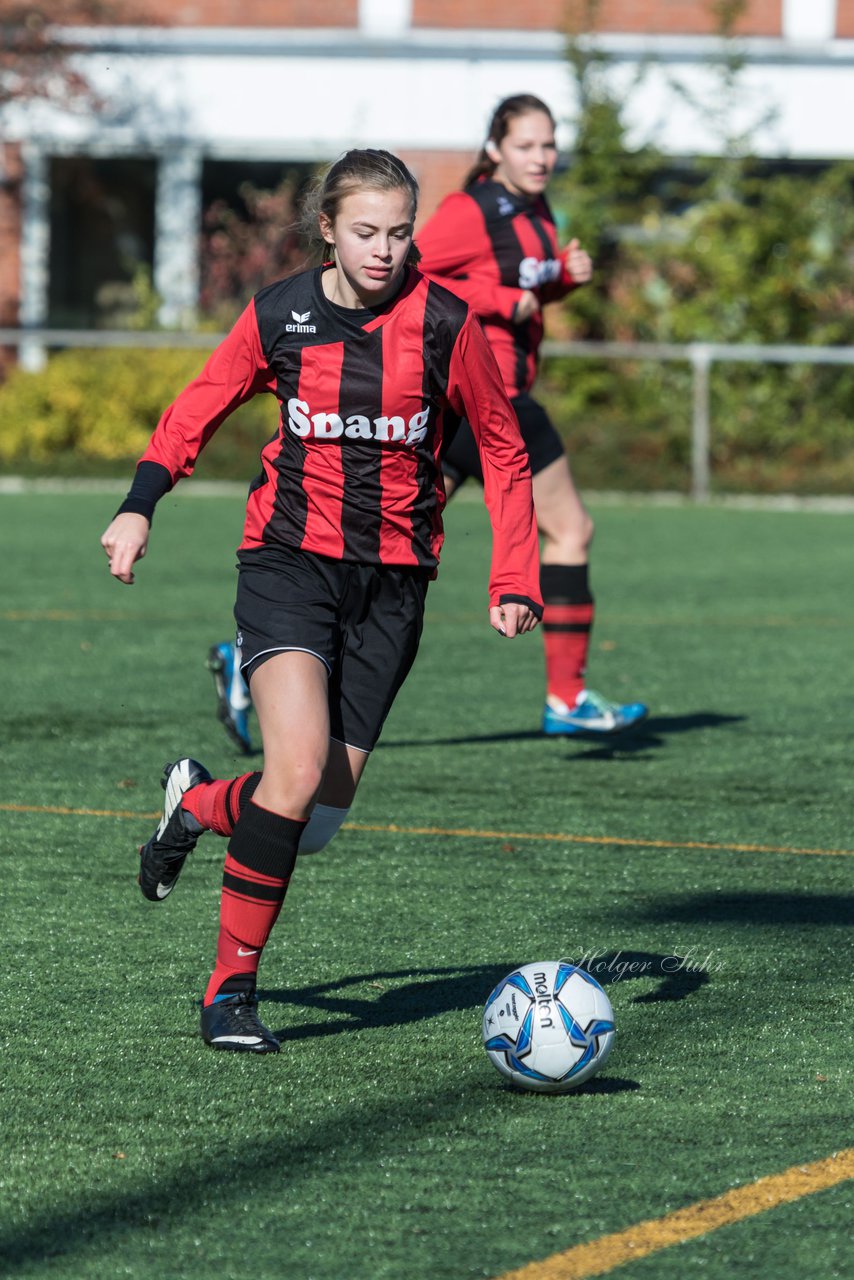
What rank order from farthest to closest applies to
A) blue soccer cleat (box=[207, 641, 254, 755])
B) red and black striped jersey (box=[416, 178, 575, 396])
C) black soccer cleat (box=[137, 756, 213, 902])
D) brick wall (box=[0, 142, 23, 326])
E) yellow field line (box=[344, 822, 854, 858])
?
1. brick wall (box=[0, 142, 23, 326])
2. red and black striped jersey (box=[416, 178, 575, 396])
3. blue soccer cleat (box=[207, 641, 254, 755])
4. yellow field line (box=[344, 822, 854, 858])
5. black soccer cleat (box=[137, 756, 213, 902])

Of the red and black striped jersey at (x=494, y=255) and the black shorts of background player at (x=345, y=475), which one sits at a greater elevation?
the red and black striped jersey at (x=494, y=255)

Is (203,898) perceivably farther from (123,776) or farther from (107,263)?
(107,263)

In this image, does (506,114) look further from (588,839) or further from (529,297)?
(588,839)

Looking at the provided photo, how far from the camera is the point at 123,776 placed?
6.97m

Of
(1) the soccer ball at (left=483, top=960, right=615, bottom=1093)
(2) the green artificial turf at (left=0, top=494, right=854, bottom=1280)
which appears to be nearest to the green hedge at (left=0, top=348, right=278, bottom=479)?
(2) the green artificial turf at (left=0, top=494, right=854, bottom=1280)

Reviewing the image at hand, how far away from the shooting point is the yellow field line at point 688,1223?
9.53 feet

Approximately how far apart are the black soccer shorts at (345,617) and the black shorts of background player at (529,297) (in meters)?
3.10

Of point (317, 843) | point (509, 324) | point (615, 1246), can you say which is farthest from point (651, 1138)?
point (509, 324)

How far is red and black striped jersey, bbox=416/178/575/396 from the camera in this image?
750 cm

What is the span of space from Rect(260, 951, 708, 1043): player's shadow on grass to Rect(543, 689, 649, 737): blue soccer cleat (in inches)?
111

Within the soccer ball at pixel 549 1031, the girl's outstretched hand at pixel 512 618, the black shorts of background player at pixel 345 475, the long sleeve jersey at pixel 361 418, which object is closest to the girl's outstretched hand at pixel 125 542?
the black shorts of background player at pixel 345 475

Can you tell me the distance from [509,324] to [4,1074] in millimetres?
4382

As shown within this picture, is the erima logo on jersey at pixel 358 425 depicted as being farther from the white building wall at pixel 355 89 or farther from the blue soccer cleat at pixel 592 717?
the white building wall at pixel 355 89

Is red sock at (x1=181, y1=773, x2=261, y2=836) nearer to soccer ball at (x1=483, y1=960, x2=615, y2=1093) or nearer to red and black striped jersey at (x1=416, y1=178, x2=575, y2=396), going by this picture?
soccer ball at (x1=483, y1=960, x2=615, y2=1093)
